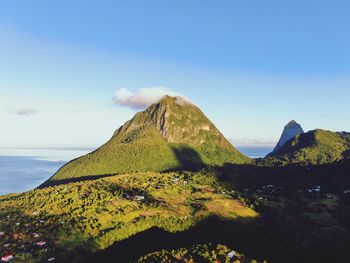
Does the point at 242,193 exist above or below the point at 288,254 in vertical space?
above

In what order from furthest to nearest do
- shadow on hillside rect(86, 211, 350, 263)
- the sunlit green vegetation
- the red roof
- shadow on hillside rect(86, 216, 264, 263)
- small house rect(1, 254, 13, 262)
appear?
shadow on hillside rect(86, 216, 264, 263) → the red roof → shadow on hillside rect(86, 211, 350, 263) → small house rect(1, 254, 13, 262) → the sunlit green vegetation

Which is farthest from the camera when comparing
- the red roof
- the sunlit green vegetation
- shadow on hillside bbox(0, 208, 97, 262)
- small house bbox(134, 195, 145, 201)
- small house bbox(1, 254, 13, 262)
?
small house bbox(134, 195, 145, 201)

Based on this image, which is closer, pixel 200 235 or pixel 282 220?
pixel 200 235

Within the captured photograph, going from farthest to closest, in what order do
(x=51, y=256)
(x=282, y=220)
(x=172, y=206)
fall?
(x=172, y=206) → (x=282, y=220) → (x=51, y=256)

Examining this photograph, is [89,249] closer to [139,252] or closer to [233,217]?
[139,252]

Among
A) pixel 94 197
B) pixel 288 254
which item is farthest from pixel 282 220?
pixel 94 197

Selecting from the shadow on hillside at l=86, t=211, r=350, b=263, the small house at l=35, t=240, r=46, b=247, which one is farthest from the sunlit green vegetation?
the small house at l=35, t=240, r=46, b=247

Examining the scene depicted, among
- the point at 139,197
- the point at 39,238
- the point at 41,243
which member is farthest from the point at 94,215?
the point at 139,197

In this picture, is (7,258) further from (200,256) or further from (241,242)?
(241,242)

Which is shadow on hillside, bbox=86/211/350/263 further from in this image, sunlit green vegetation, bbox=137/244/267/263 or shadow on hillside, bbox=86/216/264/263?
sunlit green vegetation, bbox=137/244/267/263
